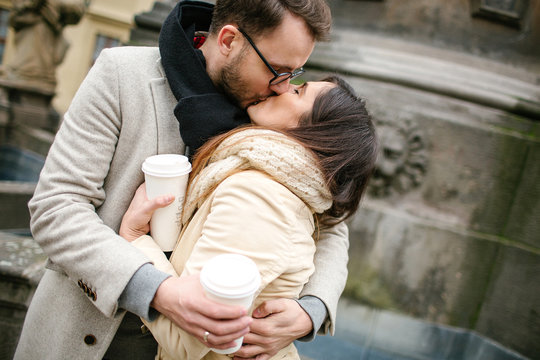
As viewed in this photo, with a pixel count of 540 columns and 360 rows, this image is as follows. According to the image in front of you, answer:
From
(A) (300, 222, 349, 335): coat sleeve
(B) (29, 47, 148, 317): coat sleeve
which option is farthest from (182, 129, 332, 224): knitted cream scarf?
(A) (300, 222, 349, 335): coat sleeve

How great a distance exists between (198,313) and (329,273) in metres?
0.77

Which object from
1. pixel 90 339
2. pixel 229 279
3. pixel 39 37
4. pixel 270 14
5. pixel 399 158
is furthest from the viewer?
pixel 39 37

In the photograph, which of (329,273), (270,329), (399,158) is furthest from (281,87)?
(399,158)

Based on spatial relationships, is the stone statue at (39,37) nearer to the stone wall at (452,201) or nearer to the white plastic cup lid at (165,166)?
the stone wall at (452,201)

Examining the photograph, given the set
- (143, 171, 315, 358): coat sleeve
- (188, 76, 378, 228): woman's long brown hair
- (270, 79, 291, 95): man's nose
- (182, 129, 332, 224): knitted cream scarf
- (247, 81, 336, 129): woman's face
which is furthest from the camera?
(270, 79, 291, 95): man's nose

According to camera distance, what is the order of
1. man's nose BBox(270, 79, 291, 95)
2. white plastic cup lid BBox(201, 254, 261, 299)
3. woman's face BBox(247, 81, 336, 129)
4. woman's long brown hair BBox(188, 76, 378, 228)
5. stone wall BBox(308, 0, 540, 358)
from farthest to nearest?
stone wall BBox(308, 0, 540, 358), man's nose BBox(270, 79, 291, 95), woman's face BBox(247, 81, 336, 129), woman's long brown hair BBox(188, 76, 378, 228), white plastic cup lid BBox(201, 254, 261, 299)

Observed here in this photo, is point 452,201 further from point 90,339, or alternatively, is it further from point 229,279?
point 90,339

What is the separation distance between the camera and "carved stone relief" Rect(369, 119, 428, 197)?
11.1 ft

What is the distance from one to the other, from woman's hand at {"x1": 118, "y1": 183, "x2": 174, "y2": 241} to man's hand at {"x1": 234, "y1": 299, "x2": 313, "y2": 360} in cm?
51

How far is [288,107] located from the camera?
1597 millimetres

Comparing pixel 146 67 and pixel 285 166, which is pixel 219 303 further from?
pixel 146 67

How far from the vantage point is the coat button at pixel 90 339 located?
144 cm

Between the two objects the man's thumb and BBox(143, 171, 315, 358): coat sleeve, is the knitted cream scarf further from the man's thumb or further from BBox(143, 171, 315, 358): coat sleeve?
the man's thumb

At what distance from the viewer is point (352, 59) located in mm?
3670
